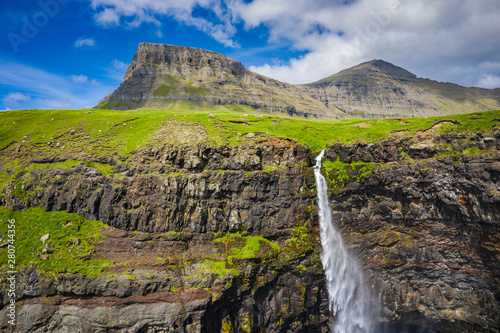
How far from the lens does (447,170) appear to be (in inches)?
1197

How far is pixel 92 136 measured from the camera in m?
37.3

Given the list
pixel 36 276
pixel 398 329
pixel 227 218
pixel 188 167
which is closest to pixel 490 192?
pixel 398 329

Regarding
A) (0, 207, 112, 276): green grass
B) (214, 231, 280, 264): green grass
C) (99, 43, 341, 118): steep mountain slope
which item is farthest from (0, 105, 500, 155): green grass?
(99, 43, 341, 118): steep mountain slope

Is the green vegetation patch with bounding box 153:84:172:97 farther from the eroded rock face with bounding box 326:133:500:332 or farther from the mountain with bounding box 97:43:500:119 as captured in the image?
the eroded rock face with bounding box 326:133:500:332

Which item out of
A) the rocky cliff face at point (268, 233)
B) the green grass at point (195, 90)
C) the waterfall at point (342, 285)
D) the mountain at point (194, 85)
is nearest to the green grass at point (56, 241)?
the rocky cliff face at point (268, 233)

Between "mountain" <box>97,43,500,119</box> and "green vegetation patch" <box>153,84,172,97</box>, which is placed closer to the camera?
"green vegetation patch" <box>153,84,172,97</box>

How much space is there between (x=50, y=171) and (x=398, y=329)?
2032 inches

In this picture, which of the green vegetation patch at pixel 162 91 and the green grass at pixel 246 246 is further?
the green vegetation patch at pixel 162 91

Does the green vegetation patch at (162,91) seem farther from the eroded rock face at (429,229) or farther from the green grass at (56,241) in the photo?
the eroded rock face at (429,229)

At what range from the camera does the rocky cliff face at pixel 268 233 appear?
80.1ft

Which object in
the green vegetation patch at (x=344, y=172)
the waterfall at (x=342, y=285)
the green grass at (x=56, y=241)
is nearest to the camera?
the green grass at (x=56, y=241)

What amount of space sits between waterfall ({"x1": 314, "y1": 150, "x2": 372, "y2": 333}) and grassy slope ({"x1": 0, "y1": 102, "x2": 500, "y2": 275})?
1475 cm

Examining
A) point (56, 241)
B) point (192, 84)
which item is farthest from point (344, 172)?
point (192, 84)

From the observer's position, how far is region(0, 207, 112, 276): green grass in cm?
2442
